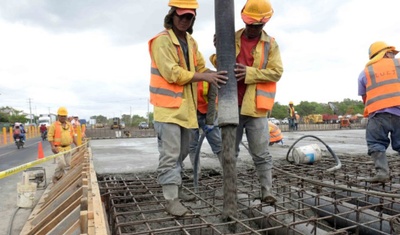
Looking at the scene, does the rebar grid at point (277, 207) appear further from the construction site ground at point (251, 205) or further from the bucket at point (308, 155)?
the bucket at point (308, 155)

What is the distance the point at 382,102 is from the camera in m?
3.83

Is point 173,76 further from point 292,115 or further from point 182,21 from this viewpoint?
point 292,115

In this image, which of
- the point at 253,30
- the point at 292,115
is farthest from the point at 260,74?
the point at 292,115

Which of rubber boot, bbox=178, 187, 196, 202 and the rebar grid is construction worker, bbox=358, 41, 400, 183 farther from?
rubber boot, bbox=178, 187, 196, 202

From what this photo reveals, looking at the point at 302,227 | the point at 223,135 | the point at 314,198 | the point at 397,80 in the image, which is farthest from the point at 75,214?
the point at 397,80

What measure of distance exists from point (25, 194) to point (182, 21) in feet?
14.5

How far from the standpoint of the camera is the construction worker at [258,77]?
261cm

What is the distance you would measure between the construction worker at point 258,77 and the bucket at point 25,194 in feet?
13.4

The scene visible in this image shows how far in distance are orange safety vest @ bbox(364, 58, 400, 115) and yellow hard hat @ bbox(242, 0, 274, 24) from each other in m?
2.01

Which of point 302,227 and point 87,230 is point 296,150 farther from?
point 87,230

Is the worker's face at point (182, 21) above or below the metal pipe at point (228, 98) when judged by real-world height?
above

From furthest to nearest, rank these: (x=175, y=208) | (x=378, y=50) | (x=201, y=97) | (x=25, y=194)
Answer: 1. (x=25, y=194)
2. (x=378, y=50)
3. (x=201, y=97)
4. (x=175, y=208)

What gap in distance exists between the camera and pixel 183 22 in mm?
2582

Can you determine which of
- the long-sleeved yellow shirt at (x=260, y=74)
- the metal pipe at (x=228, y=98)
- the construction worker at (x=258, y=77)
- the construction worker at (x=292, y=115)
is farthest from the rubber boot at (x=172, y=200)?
the construction worker at (x=292, y=115)
